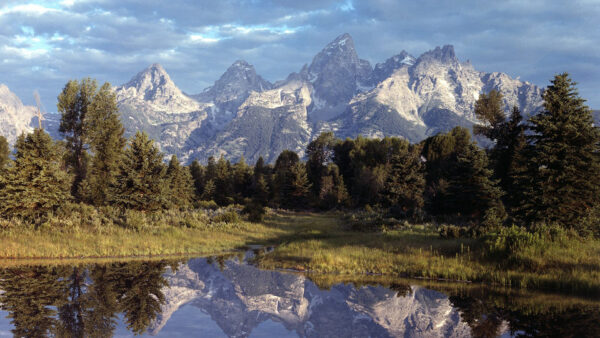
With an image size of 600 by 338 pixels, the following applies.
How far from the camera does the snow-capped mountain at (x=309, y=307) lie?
34.5 feet

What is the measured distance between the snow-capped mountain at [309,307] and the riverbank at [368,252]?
3212 millimetres

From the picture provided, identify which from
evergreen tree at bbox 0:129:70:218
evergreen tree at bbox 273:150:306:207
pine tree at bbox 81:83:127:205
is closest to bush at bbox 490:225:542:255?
evergreen tree at bbox 0:129:70:218

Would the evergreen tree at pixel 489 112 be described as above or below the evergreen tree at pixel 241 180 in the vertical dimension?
above

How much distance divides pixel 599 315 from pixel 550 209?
661 inches

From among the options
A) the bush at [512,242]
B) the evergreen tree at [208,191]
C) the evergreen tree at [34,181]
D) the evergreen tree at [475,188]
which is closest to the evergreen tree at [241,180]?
the evergreen tree at [208,191]

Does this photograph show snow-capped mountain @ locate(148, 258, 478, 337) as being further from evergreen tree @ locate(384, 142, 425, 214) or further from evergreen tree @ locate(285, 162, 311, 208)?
evergreen tree @ locate(285, 162, 311, 208)

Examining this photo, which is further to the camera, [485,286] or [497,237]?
[497,237]

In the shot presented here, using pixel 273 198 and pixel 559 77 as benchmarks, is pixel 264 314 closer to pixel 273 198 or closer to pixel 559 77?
pixel 559 77

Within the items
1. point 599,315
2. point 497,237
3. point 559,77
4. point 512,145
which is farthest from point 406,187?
point 599,315

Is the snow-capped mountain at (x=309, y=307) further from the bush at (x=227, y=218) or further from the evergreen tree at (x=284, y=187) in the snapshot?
the evergreen tree at (x=284, y=187)

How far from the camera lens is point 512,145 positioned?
57.1 m

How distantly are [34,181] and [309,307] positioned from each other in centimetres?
2606

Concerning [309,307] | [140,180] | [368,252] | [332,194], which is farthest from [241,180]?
[309,307]

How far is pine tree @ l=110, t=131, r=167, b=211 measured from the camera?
115 feet
